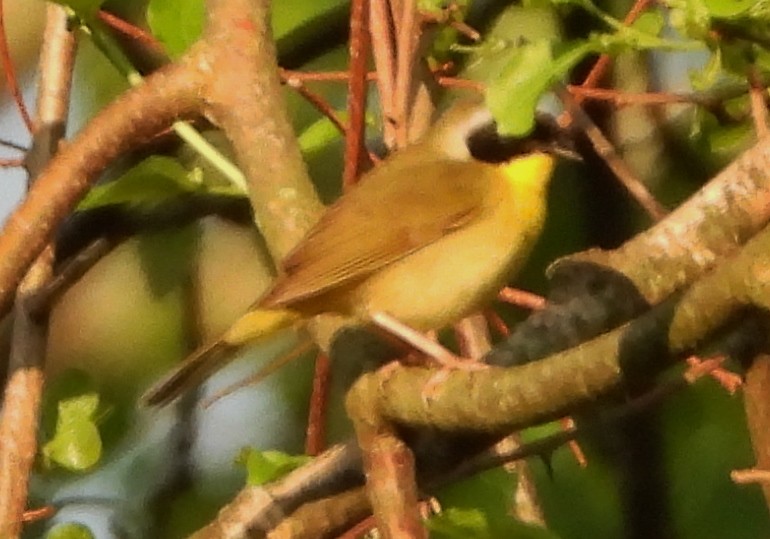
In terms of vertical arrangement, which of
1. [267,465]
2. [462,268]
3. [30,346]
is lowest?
[267,465]

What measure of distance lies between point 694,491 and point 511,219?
564 mm

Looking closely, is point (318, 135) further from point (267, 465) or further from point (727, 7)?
point (727, 7)

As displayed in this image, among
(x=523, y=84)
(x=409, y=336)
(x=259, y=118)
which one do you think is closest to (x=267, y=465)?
(x=409, y=336)

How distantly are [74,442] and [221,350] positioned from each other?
0.70 feet

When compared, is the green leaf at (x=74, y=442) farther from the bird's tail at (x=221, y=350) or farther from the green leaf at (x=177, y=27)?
the green leaf at (x=177, y=27)

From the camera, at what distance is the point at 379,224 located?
→ 1053 millimetres

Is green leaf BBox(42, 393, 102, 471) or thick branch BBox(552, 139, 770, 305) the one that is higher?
green leaf BBox(42, 393, 102, 471)

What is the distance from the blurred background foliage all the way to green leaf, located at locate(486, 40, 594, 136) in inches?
18.2

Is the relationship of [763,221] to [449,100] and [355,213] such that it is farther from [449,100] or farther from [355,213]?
[449,100]

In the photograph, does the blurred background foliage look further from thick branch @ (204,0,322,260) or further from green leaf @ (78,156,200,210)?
thick branch @ (204,0,322,260)

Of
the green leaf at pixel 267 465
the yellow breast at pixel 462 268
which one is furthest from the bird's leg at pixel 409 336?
the green leaf at pixel 267 465

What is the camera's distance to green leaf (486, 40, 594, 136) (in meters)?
0.67

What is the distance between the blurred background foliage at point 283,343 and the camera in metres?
1.35

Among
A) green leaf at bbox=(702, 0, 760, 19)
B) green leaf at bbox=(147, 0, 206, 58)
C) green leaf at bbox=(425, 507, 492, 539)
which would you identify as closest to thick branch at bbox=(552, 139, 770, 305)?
green leaf at bbox=(702, 0, 760, 19)
